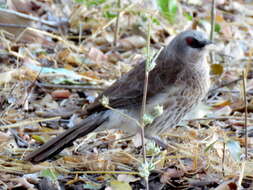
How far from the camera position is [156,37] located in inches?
274

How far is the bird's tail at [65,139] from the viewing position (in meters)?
4.14

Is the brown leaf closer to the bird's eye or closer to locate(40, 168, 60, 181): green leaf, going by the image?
the bird's eye

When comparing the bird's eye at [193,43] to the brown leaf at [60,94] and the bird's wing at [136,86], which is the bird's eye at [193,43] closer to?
the bird's wing at [136,86]

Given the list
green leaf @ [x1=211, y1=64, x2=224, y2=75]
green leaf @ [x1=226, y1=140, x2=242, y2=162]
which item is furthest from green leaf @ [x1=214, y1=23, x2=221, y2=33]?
green leaf @ [x1=226, y1=140, x2=242, y2=162]

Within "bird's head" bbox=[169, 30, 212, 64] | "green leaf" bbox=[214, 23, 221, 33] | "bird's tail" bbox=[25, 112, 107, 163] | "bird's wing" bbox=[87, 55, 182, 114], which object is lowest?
"bird's tail" bbox=[25, 112, 107, 163]

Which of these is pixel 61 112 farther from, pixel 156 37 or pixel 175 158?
pixel 156 37

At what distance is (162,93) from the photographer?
4.58m

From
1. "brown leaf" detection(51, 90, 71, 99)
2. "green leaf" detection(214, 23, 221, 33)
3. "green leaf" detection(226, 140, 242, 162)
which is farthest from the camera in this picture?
"green leaf" detection(214, 23, 221, 33)

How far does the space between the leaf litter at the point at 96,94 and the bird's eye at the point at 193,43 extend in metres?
0.46

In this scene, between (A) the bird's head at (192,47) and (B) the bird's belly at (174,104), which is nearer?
(B) the bird's belly at (174,104)

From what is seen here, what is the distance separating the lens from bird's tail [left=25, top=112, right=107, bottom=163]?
4145 mm

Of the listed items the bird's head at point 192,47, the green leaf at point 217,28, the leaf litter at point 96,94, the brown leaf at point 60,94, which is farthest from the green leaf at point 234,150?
the green leaf at point 217,28

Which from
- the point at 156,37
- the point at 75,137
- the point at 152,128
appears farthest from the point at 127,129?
the point at 156,37

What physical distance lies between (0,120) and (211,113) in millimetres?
1935
